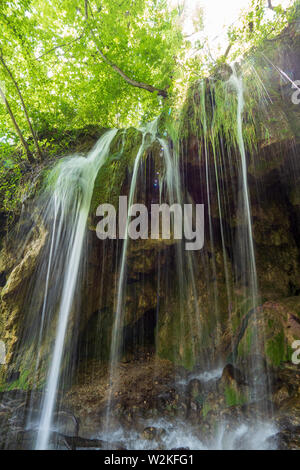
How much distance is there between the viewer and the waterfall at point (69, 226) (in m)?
4.84

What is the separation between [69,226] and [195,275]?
3436 millimetres

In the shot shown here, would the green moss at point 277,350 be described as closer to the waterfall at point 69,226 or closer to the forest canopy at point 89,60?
the waterfall at point 69,226

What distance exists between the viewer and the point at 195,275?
18.9 ft

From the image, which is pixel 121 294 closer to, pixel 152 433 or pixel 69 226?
pixel 69 226

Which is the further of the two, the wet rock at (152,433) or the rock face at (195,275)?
the rock face at (195,275)

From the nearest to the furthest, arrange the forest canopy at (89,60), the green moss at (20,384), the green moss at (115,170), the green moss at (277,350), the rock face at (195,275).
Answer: the green moss at (277,350) → the rock face at (195,275) → the green moss at (20,384) → the green moss at (115,170) → the forest canopy at (89,60)

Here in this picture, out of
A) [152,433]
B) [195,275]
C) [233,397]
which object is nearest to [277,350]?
[233,397]

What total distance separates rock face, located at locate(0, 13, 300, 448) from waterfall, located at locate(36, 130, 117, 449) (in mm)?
242

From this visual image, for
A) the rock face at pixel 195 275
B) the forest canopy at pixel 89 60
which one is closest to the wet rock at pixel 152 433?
the rock face at pixel 195 275

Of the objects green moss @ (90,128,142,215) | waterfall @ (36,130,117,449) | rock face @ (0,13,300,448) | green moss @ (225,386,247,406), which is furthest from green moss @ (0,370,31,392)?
green moss @ (225,386,247,406)

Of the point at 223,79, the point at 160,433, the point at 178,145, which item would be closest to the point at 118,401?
the point at 160,433

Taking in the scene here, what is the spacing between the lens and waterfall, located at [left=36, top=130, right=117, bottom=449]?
484cm

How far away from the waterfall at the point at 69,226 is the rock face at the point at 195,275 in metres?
0.24

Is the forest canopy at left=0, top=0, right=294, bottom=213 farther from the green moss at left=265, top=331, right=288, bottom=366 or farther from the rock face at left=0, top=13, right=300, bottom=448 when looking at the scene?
the green moss at left=265, top=331, right=288, bottom=366
